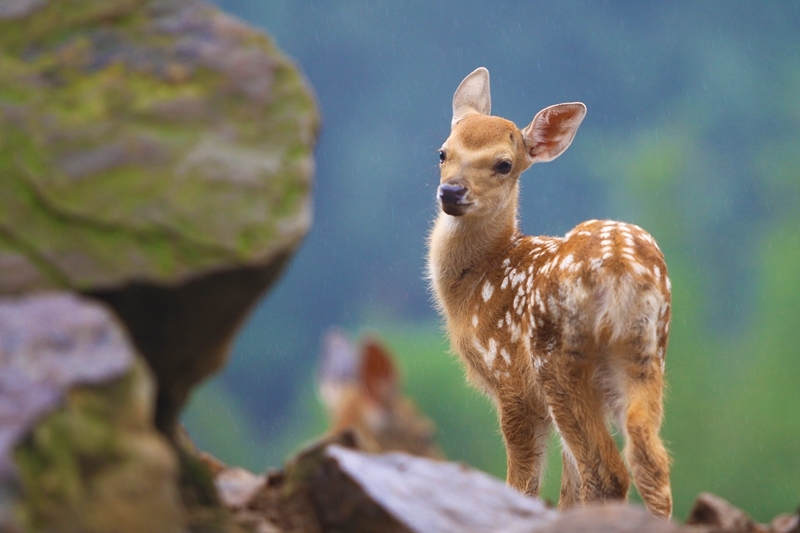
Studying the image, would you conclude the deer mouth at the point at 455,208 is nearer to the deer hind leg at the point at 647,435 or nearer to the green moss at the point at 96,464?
the deer hind leg at the point at 647,435

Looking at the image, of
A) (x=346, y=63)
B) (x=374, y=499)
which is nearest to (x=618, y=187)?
(x=346, y=63)

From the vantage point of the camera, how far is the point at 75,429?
177 cm

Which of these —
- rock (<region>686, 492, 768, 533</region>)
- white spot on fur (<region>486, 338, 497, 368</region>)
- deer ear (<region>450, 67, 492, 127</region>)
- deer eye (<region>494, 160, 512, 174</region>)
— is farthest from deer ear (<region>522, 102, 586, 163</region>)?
rock (<region>686, 492, 768, 533</region>)

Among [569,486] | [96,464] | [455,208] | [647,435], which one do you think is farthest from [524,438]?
[96,464]

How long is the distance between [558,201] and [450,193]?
2278cm

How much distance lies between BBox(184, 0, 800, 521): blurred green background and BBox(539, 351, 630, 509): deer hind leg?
9.21 meters

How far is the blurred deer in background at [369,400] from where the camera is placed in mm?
3393

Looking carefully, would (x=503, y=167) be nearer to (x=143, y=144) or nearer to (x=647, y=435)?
(x=647, y=435)


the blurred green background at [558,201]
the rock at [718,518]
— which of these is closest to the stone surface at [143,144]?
the rock at [718,518]

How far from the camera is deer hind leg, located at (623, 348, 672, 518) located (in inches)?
129

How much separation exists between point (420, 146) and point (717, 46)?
28.3 ft

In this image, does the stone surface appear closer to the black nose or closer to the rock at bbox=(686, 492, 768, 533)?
the rock at bbox=(686, 492, 768, 533)

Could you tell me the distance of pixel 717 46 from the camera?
2620 cm

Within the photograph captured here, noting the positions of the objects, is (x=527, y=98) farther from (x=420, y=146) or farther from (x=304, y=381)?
(x=304, y=381)
